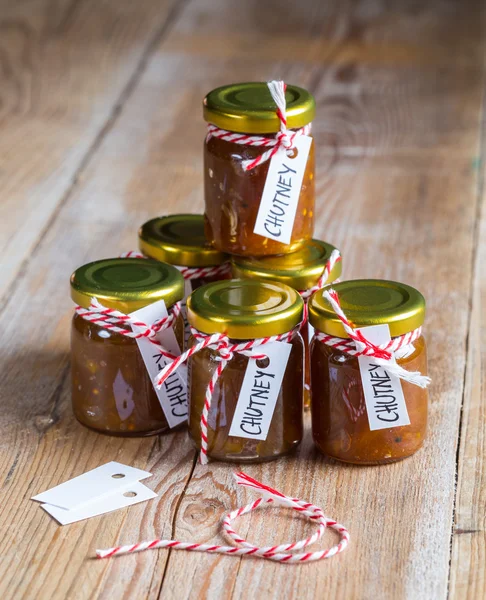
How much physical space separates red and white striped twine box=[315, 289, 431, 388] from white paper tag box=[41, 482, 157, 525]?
0.25 m

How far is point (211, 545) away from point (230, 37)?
2.02 m

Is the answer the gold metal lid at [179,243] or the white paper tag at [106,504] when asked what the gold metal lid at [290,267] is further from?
the white paper tag at [106,504]

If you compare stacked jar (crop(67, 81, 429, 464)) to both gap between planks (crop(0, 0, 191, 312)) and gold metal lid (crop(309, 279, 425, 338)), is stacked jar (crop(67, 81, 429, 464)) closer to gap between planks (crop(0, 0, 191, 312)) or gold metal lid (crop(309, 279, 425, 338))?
gold metal lid (crop(309, 279, 425, 338))

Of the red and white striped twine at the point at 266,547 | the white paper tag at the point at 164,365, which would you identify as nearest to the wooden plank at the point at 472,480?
the red and white striped twine at the point at 266,547

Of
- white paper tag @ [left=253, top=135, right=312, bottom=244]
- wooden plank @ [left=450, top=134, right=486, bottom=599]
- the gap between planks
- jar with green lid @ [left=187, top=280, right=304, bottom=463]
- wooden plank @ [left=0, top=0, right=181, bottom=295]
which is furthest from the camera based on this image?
wooden plank @ [left=0, top=0, right=181, bottom=295]

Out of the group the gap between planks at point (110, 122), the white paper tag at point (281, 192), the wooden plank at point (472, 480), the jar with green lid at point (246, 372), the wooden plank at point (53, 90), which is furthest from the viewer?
the wooden plank at point (53, 90)

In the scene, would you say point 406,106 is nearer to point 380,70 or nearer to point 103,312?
point 380,70

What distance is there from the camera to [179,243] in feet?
4.08

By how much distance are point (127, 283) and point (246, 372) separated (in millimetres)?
189

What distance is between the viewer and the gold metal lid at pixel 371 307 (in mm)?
1033

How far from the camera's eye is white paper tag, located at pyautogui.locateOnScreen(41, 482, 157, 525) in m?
1.02

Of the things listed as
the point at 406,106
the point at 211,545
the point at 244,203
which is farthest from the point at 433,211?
the point at 211,545

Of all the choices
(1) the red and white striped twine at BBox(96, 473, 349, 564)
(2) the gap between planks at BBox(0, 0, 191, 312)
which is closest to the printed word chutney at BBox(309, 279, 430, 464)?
(1) the red and white striped twine at BBox(96, 473, 349, 564)

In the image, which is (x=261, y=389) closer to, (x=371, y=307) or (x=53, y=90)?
(x=371, y=307)
